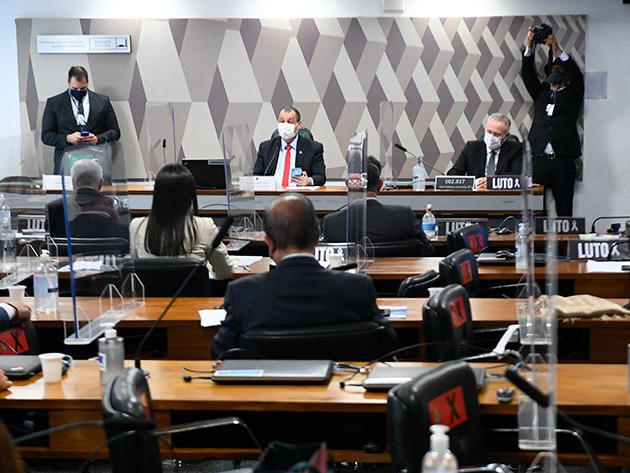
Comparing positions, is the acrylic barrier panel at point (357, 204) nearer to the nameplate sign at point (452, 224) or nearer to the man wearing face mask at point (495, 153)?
the nameplate sign at point (452, 224)

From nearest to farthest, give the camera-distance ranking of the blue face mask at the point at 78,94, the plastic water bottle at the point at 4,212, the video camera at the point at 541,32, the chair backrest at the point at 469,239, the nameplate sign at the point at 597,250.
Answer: the nameplate sign at the point at 597,250 → the chair backrest at the point at 469,239 → the plastic water bottle at the point at 4,212 → the video camera at the point at 541,32 → the blue face mask at the point at 78,94

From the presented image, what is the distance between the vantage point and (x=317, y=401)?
9.71ft

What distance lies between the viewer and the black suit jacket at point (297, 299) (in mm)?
3410

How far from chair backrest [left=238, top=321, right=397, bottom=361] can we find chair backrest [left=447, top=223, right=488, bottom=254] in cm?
266

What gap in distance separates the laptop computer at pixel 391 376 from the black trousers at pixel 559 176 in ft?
22.6

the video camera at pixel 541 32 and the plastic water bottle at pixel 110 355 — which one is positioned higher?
the video camera at pixel 541 32

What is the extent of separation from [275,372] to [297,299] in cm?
34

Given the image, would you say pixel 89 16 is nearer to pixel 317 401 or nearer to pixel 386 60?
pixel 386 60

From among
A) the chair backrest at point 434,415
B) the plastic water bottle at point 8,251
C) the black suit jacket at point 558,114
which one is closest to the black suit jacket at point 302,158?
the black suit jacket at point 558,114

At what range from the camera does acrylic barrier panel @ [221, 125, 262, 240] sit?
715cm

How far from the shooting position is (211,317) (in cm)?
425

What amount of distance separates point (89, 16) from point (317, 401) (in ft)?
27.1

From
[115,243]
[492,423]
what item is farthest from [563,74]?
[492,423]

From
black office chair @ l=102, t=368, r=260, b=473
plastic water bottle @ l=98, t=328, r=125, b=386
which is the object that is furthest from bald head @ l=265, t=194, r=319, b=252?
black office chair @ l=102, t=368, r=260, b=473
